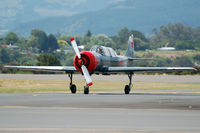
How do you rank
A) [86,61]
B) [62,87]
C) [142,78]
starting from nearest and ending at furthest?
[86,61], [62,87], [142,78]

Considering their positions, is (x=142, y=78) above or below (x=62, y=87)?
above

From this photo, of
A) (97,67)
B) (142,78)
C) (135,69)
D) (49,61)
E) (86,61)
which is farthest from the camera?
(49,61)

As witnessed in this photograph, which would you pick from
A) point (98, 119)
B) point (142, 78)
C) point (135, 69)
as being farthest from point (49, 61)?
point (98, 119)

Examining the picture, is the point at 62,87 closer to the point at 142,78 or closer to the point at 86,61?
the point at 86,61

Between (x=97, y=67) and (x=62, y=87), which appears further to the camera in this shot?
(x=62, y=87)

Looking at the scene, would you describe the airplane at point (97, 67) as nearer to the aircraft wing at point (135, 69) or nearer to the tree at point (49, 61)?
the aircraft wing at point (135, 69)

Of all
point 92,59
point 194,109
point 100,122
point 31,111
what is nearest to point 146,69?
point 92,59

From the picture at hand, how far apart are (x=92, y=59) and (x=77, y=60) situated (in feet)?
3.45

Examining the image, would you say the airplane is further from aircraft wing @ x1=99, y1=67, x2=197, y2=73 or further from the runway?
the runway

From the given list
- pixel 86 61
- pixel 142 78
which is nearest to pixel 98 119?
pixel 86 61

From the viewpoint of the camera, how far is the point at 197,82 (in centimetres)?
6275

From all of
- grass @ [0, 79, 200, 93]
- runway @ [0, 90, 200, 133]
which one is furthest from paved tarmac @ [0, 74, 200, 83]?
runway @ [0, 90, 200, 133]

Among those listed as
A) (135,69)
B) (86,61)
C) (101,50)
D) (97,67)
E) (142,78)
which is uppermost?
(101,50)

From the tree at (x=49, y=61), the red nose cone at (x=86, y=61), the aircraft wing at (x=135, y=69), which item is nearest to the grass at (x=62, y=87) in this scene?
the aircraft wing at (x=135, y=69)
